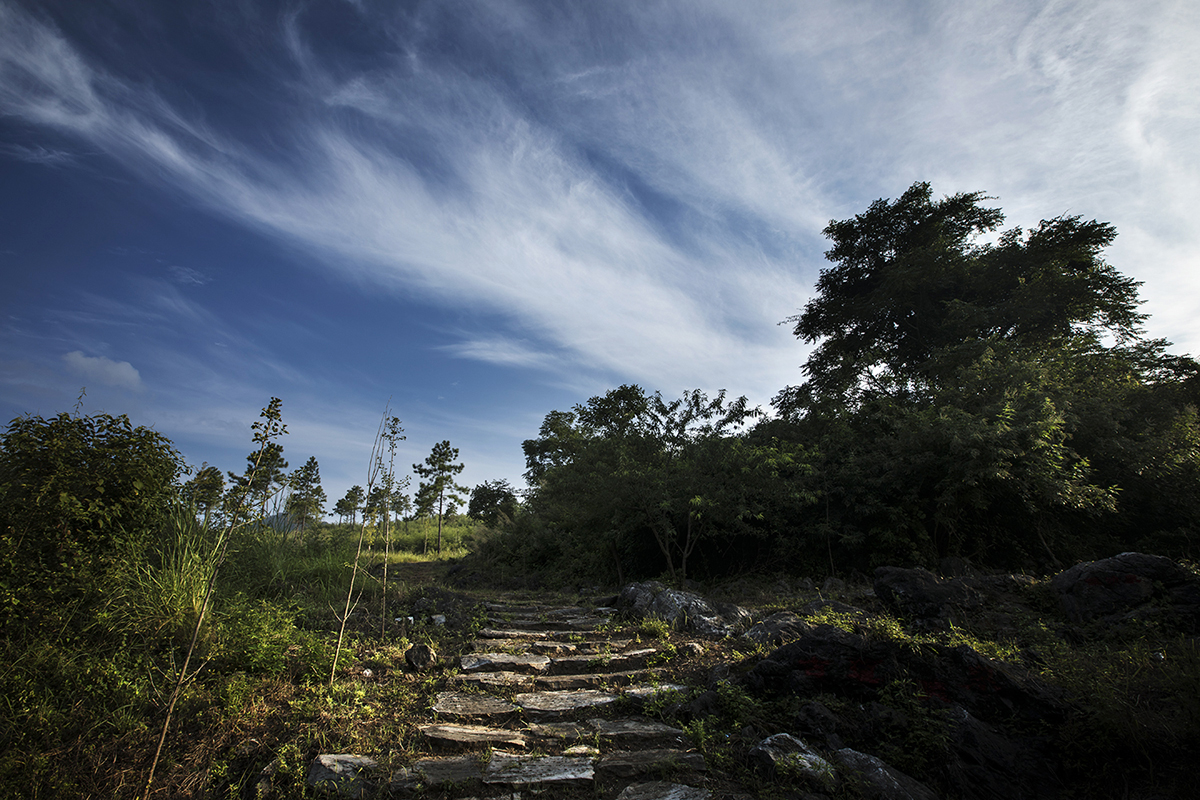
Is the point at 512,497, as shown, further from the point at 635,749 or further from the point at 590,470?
the point at 635,749

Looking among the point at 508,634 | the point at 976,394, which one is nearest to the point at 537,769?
the point at 508,634

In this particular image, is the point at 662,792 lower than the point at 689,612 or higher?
lower

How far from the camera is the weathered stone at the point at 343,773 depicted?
3137 mm

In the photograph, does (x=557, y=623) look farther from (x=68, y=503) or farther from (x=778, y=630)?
(x=68, y=503)

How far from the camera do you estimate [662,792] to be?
311 centimetres

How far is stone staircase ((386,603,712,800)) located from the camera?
3.25 meters

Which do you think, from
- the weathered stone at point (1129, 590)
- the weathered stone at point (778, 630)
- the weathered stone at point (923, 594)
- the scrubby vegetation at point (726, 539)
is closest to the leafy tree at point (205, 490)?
the scrubby vegetation at point (726, 539)

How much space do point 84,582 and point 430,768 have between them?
3.33 metres

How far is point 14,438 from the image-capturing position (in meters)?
3.99

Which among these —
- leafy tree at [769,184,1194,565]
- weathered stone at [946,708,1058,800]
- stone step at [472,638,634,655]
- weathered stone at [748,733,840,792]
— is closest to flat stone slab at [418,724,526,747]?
weathered stone at [748,733,840,792]

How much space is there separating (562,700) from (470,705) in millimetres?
872

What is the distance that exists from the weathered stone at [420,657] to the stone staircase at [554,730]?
1.30ft

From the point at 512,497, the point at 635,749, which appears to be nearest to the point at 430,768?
the point at 635,749

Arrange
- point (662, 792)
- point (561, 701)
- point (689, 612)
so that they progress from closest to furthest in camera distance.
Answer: point (662, 792) → point (561, 701) → point (689, 612)
